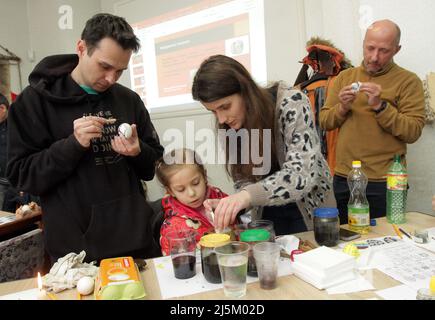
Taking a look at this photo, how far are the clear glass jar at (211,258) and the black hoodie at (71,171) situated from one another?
588 millimetres

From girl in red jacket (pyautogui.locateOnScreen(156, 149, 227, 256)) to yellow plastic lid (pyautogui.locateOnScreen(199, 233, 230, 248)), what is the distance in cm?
44

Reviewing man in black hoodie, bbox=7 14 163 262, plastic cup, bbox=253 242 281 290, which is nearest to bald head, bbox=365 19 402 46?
man in black hoodie, bbox=7 14 163 262

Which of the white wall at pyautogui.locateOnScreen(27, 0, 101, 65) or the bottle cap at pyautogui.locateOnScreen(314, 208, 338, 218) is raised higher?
the white wall at pyautogui.locateOnScreen(27, 0, 101, 65)

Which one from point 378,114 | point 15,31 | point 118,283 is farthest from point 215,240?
point 15,31

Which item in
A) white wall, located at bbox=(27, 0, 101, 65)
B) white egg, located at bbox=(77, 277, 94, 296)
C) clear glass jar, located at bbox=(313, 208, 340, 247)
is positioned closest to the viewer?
white egg, located at bbox=(77, 277, 94, 296)

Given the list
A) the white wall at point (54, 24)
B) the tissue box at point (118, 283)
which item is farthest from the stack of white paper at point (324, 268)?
the white wall at point (54, 24)

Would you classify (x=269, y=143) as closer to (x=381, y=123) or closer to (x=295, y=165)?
(x=295, y=165)

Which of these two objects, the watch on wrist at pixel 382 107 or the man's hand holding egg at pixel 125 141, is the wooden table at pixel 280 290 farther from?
the watch on wrist at pixel 382 107

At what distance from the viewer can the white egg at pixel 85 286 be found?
1.05 metres

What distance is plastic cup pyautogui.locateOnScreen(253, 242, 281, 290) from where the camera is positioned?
1.02 m

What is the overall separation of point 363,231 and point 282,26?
7.34 ft

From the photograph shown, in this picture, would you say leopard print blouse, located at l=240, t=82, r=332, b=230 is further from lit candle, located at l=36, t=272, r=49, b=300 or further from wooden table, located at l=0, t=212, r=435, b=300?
lit candle, located at l=36, t=272, r=49, b=300

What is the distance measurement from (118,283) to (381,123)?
1788 mm

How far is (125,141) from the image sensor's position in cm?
150
